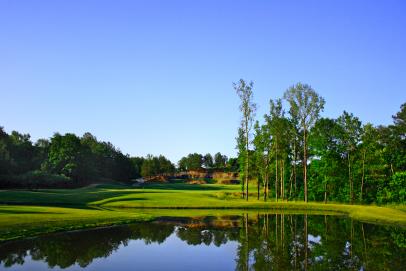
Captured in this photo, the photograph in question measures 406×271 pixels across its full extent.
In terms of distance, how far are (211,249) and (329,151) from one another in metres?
53.5

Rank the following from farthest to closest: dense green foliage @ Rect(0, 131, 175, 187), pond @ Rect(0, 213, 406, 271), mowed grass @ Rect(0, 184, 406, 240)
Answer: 1. dense green foliage @ Rect(0, 131, 175, 187)
2. mowed grass @ Rect(0, 184, 406, 240)
3. pond @ Rect(0, 213, 406, 271)

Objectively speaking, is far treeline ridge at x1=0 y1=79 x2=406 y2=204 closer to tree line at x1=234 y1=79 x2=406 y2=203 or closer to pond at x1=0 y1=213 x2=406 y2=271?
tree line at x1=234 y1=79 x2=406 y2=203

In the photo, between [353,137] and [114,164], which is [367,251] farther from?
[114,164]

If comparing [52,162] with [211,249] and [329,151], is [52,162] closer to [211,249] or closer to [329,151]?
[329,151]

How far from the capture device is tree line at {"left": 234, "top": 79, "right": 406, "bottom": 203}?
70306mm

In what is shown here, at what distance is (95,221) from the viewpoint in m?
36.3

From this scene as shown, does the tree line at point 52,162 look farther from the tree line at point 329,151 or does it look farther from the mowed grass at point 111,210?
the tree line at point 329,151

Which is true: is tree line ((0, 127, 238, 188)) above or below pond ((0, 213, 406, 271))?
above

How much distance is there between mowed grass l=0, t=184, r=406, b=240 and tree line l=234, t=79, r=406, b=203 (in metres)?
10.5

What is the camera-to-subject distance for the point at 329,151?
74.1 metres

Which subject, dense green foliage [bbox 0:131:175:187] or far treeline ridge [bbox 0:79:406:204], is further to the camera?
dense green foliage [bbox 0:131:175:187]

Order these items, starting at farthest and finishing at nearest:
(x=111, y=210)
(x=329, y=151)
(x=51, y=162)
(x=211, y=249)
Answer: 1. (x=51, y=162)
2. (x=329, y=151)
3. (x=111, y=210)
4. (x=211, y=249)

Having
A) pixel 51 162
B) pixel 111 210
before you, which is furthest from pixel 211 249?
pixel 51 162

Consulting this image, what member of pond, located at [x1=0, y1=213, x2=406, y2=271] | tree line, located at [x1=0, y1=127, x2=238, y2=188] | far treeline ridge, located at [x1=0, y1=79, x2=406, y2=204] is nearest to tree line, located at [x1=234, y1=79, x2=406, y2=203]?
far treeline ridge, located at [x1=0, y1=79, x2=406, y2=204]
